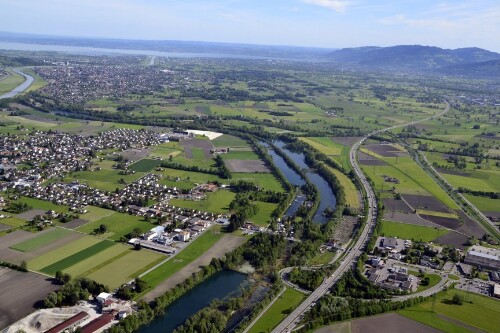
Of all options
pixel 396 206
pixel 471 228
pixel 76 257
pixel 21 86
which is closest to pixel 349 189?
pixel 396 206


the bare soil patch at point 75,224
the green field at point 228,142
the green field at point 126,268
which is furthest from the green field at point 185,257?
the green field at point 228,142

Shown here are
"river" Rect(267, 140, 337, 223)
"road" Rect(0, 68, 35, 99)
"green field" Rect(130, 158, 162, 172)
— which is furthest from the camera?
"road" Rect(0, 68, 35, 99)

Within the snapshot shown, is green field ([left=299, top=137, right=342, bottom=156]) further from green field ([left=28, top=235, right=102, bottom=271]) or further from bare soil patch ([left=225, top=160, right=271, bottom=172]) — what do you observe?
green field ([left=28, top=235, right=102, bottom=271])

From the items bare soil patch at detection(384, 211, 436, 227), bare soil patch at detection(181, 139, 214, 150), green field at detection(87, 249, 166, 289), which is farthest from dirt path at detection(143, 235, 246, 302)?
bare soil patch at detection(181, 139, 214, 150)

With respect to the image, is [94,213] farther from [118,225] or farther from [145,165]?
[145,165]

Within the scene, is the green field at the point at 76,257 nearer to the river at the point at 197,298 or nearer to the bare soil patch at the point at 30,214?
the river at the point at 197,298

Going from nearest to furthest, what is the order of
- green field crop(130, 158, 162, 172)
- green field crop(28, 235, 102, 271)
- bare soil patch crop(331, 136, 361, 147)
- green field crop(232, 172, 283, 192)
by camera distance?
1. green field crop(28, 235, 102, 271)
2. green field crop(232, 172, 283, 192)
3. green field crop(130, 158, 162, 172)
4. bare soil patch crop(331, 136, 361, 147)
